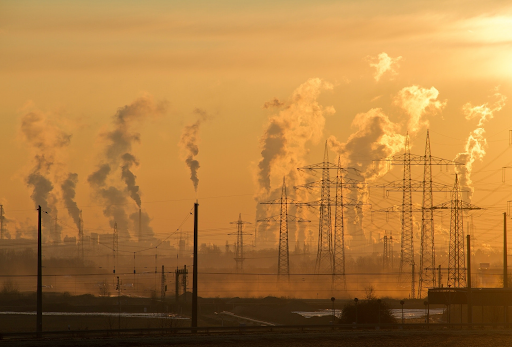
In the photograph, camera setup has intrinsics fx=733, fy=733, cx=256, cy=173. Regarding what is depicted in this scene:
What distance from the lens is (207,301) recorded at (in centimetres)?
11869

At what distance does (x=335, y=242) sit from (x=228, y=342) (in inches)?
2613

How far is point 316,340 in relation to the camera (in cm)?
4244

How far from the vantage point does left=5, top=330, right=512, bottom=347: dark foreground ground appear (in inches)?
1558

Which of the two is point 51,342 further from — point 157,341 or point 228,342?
point 228,342

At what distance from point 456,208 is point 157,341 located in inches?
2239

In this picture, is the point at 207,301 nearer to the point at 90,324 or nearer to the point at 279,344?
the point at 90,324

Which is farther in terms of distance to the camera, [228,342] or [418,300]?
[418,300]

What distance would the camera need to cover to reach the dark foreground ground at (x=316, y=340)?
39562 mm

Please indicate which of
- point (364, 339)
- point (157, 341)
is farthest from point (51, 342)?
point (364, 339)

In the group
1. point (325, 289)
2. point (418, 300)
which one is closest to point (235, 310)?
point (418, 300)

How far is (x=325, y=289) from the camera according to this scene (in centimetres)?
16300

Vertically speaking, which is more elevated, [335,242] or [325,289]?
[335,242]

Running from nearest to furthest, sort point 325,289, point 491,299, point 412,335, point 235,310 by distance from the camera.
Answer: point 412,335 → point 491,299 → point 235,310 → point 325,289

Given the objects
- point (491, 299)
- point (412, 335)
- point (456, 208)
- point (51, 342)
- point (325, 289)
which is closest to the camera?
point (51, 342)
